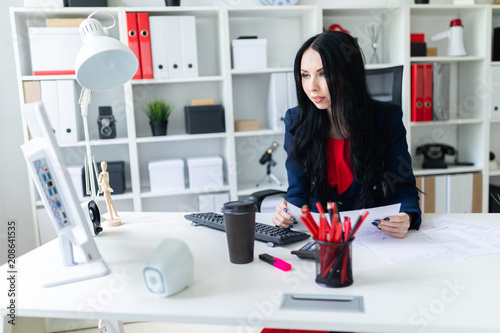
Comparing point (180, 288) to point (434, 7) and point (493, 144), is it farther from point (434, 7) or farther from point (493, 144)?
point (493, 144)

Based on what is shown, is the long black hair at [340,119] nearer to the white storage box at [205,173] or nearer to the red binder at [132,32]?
the white storage box at [205,173]

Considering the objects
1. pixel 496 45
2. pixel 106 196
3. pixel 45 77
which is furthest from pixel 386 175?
pixel 496 45

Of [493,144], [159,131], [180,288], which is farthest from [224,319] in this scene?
[493,144]

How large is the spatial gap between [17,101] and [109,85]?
1843 mm

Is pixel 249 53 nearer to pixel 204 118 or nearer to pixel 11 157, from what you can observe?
pixel 204 118

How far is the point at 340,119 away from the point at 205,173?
1322mm

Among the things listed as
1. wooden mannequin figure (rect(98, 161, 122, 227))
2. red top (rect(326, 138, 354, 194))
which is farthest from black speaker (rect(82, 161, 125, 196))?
red top (rect(326, 138, 354, 194))

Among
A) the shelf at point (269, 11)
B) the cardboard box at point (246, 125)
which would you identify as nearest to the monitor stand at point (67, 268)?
the cardboard box at point (246, 125)

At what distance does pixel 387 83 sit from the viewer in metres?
2.21

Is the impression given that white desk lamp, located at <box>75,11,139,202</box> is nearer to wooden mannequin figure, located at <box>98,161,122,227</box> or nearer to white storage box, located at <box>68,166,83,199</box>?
wooden mannequin figure, located at <box>98,161,122,227</box>

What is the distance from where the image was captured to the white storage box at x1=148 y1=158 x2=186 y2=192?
2.65 meters

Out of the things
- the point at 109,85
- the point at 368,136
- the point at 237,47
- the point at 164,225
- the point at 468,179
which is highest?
the point at 237,47

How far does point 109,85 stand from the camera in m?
1.16

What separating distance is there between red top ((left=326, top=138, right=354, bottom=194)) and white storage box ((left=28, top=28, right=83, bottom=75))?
66.3 inches
